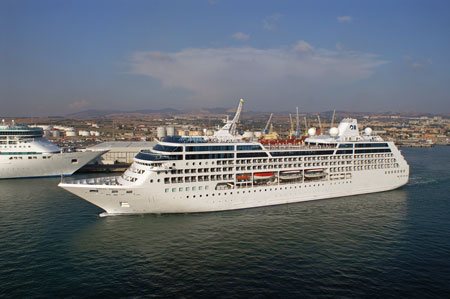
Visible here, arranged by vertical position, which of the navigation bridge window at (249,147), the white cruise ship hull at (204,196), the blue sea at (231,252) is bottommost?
the blue sea at (231,252)

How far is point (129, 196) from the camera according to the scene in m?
22.8

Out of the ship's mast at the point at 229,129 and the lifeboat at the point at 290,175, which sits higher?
the ship's mast at the point at 229,129

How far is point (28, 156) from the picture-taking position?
134 ft

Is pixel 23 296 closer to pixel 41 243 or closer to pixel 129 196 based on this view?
pixel 41 243

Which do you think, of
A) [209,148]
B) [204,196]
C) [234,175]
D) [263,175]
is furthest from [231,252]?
A: [263,175]

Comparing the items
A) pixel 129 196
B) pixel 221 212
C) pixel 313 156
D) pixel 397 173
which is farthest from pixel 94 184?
pixel 397 173

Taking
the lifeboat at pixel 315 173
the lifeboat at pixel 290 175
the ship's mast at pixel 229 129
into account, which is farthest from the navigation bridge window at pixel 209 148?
the lifeboat at pixel 315 173

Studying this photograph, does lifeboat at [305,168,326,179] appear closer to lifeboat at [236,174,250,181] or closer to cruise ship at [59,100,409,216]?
cruise ship at [59,100,409,216]

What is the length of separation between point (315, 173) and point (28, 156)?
35.8 metres

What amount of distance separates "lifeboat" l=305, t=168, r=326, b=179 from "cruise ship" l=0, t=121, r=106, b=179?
31.8 metres

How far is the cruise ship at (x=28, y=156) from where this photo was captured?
39.9m

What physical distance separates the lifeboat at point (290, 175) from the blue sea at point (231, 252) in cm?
252

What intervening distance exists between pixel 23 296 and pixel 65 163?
31960 millimetres

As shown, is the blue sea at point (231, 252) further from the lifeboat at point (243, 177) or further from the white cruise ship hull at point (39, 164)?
the white cruise ship hull at point (39, 164)
